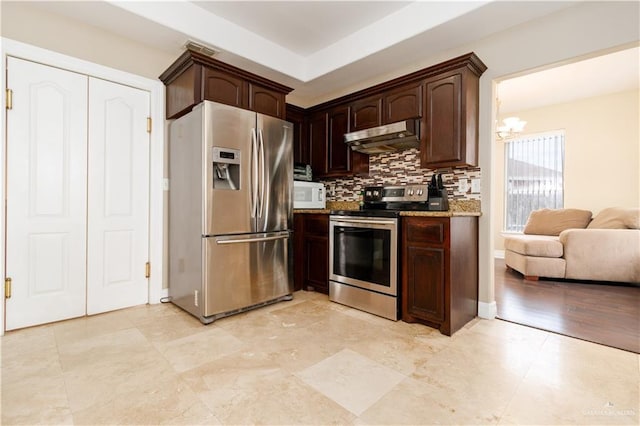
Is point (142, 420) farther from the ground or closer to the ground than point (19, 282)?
closer to the ground

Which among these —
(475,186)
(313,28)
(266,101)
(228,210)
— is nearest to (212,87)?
(266,101)

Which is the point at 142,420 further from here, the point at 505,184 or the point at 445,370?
the point at 505,184

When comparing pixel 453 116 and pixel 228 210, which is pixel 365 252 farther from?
pixel 453 116

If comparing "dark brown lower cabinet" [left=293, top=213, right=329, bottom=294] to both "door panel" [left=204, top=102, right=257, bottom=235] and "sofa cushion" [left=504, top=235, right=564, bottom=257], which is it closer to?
"door panel" [left=204, top=102, right=257, bottom=235]

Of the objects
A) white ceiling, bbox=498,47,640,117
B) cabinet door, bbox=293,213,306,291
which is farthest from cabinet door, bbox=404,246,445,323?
white ceiling, bbox=498,47,640,117

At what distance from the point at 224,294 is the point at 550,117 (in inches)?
232

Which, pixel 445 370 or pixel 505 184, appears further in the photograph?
pixel 505 184

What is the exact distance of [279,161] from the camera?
301 cm

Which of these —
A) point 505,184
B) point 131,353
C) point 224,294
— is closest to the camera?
point 131,353

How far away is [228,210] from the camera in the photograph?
2.62 meters

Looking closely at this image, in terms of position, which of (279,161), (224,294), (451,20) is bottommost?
(224,294)

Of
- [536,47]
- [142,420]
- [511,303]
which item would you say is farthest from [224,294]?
[536,47]

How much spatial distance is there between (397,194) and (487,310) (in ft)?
4.24

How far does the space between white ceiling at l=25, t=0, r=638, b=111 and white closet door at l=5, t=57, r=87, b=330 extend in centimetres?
64
